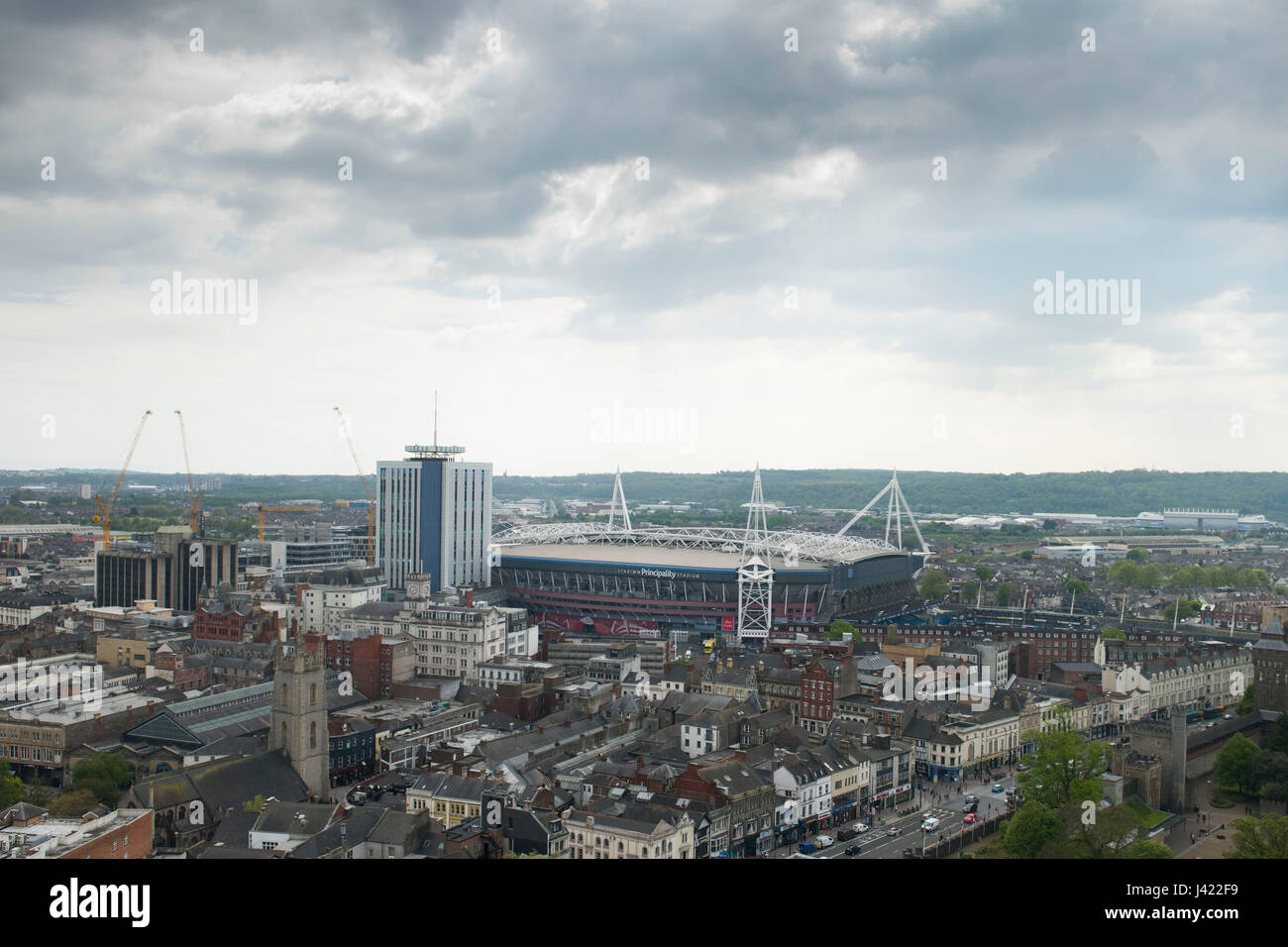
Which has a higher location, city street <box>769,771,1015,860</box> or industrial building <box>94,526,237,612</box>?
industrial building <box>94,526,237,612</box>

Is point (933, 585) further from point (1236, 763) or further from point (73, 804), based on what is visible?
point (73, 804)

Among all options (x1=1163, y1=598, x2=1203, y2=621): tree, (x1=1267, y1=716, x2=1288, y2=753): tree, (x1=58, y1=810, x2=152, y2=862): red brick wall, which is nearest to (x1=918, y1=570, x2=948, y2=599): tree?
(x1=1163, y1=598, x2=1203, y2=621): tree

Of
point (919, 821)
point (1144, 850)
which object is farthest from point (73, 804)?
point (1144, 850)

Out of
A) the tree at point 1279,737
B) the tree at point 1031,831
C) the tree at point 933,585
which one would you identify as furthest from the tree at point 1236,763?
the tree at point 933,585

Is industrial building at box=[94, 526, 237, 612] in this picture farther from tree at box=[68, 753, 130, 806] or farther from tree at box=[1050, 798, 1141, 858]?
tree at box=[1050, 798, 1141, 858]

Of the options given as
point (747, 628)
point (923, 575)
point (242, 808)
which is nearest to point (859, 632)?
point (747, 628)
